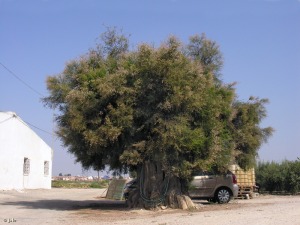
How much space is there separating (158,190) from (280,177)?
19858 mm

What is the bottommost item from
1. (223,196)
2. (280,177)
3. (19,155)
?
(223,196)

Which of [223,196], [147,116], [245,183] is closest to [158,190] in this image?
[147,116]

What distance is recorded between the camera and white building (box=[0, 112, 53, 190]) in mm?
33344

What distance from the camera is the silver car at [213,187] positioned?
2220cm

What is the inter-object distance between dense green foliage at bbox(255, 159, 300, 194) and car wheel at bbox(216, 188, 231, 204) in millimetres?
13611

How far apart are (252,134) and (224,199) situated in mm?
3691

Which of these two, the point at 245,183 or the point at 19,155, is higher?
the point at 19,155

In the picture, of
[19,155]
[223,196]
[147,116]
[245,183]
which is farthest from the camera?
[19,155]

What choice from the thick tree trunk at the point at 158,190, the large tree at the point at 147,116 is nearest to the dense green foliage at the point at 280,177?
the large tree at the point at 147,116

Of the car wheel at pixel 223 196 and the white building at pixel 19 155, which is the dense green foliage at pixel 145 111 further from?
the white building at pixel 19 155

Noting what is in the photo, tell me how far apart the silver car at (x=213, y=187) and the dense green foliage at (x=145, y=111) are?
13.0 ft

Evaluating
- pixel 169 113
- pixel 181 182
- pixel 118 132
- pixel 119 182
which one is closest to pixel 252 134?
pixel 181 182

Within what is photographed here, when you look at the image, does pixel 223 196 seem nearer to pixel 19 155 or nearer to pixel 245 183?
pixel 245 183

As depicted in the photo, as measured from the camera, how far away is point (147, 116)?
16562 mm
